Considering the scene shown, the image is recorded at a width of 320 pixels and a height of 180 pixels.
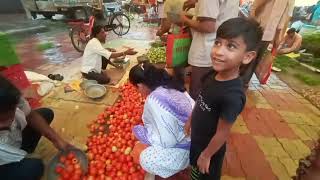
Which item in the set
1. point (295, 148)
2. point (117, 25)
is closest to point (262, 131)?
point (295, 148)

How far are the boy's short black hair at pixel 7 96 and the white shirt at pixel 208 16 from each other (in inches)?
73.7

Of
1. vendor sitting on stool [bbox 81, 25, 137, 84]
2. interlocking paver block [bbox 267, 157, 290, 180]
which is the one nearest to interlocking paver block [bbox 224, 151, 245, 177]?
interlocking paver block [bbox 267, 157, 290, 180]

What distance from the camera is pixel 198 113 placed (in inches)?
69.6

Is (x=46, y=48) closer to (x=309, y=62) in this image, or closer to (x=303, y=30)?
(x=309, y=62)

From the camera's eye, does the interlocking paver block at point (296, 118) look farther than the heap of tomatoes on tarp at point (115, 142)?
Yes

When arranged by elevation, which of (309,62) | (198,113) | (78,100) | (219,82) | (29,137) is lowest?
(309,62)

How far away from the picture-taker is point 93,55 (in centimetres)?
485

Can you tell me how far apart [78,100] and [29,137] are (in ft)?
5.37

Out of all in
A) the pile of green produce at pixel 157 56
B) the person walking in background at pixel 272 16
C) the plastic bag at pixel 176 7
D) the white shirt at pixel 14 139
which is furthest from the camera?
the pile of green produce at pixel 157 56

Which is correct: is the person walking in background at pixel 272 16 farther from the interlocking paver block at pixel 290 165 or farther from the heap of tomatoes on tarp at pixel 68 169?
the heap of tomatoes on tarp at pixel 68 169

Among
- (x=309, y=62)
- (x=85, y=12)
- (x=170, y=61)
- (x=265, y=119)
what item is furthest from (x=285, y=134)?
(x=85, y=12)

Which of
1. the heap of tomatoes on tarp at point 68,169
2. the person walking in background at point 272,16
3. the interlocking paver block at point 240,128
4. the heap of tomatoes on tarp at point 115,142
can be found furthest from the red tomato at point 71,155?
the person walking in background at point 272,16

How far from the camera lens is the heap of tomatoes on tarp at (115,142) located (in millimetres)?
2434

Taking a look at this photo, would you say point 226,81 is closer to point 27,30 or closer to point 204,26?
point 204,26
